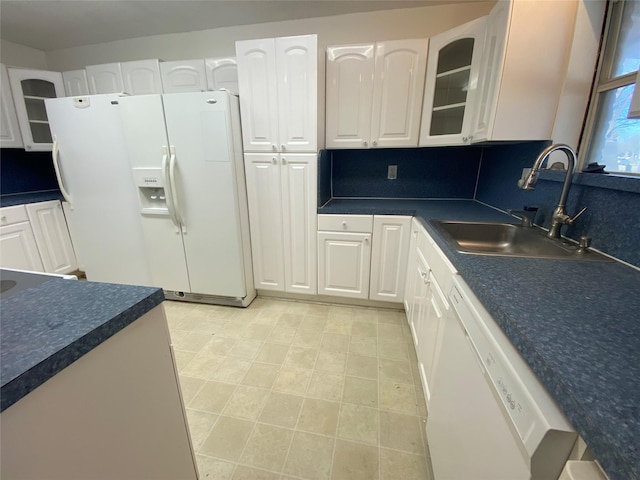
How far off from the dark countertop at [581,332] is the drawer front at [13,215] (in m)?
3.47

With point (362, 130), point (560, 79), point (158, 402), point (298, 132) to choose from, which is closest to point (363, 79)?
point (362, 130)

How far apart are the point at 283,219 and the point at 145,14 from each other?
206cm

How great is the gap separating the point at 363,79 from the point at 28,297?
2258 mm

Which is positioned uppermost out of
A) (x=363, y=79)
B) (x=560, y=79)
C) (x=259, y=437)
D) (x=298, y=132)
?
(x=363, y=79)

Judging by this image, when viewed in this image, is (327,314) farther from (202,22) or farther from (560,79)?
(202,22)

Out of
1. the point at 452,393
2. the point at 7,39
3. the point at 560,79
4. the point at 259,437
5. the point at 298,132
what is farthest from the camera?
the point at 7,39

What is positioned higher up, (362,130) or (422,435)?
(362,130)

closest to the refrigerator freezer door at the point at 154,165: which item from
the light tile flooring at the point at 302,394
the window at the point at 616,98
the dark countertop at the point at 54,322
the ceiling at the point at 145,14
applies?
the light tile flooring at the point at 302,394

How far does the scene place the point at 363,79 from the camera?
6.82 ft

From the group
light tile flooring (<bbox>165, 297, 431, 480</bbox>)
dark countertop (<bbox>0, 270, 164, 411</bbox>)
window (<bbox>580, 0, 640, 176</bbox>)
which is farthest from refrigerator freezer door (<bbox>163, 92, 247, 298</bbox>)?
window (<bbox>580, 0, 640, 176</bbox>)

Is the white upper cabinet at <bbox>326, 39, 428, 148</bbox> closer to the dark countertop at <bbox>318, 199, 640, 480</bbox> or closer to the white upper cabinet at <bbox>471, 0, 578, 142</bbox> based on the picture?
the white upper cabinet at <bbox>471, 0, 578, 142</bbox>

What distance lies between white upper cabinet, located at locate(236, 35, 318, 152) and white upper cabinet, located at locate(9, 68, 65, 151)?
224cm

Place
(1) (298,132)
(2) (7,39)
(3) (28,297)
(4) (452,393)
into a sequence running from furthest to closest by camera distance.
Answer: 1. (2) (7,39)
2. (1) (298,132)
3. (4) (452,393)
4. (3) (28,297)

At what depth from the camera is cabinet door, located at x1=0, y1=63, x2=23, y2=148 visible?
246 cm
